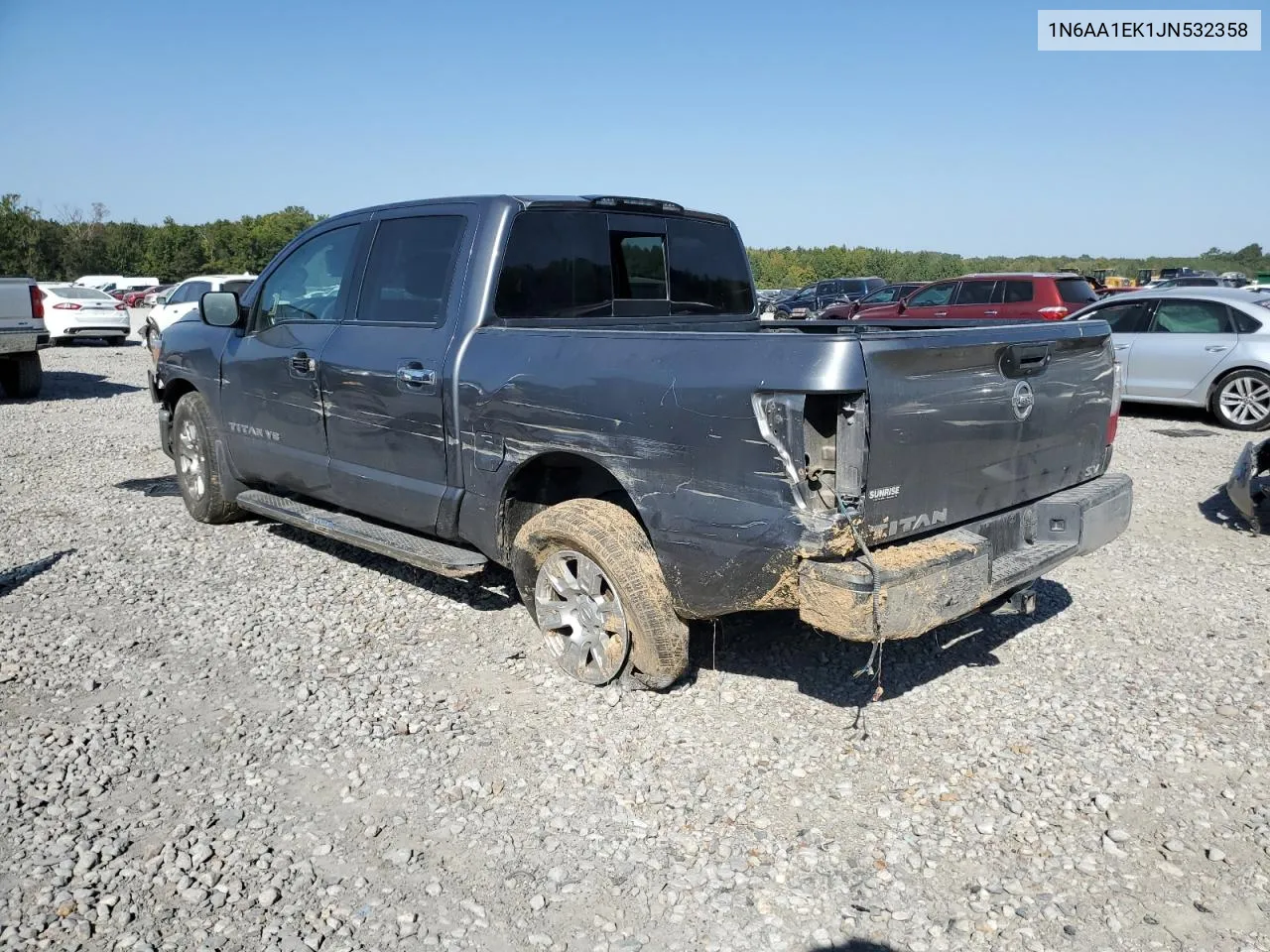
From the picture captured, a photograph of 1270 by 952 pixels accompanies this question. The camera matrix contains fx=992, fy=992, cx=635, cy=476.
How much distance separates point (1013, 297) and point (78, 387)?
1497 centimetres

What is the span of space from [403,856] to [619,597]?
4.14 ft

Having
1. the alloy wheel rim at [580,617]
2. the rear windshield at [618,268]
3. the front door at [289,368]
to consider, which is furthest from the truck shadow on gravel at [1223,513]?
the front door at [289,368]

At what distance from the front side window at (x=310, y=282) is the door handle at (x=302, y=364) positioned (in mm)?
220

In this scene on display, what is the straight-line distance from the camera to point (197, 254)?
5997 centimetres

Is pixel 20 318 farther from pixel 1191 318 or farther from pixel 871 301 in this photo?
pixel 871 301

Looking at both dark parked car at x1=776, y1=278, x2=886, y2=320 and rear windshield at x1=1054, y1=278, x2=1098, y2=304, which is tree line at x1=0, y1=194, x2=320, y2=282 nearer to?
dark parked car at x1=776, y1=278, x2=886, y2=320

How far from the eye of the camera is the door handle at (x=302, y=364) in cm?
525

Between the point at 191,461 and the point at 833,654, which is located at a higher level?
the point at 191,461

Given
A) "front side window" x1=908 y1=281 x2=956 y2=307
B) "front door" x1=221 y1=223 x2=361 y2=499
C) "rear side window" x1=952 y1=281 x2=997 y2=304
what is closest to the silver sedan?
"rear side window" x1=952 y1=281 x2=997 y2=304

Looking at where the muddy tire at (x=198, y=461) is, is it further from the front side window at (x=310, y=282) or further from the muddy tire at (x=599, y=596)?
the muddy tire at (x=599, y=596)

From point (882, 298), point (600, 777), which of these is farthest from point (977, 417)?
point (882, 298)

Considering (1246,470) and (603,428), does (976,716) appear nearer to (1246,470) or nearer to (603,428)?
(603,428)

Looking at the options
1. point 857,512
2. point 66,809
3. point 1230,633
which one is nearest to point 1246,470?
point 1230,633

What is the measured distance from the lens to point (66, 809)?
10.8 feet
